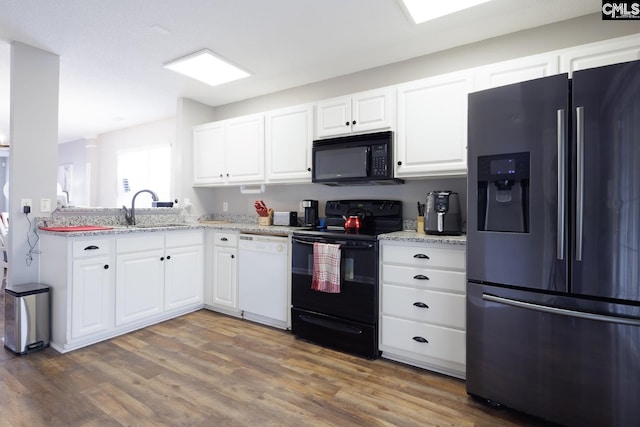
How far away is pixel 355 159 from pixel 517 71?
131cm

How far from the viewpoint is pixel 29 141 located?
2.68 m

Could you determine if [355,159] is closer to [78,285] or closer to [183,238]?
[183,238]

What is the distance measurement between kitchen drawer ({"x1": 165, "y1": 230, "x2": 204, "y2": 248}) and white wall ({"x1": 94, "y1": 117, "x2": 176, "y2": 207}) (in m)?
2.22

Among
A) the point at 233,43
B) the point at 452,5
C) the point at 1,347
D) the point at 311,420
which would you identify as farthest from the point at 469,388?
the point at 1,347

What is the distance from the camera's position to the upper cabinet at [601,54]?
1881 mm

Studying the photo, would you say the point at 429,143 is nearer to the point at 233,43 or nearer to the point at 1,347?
the point at 233,43

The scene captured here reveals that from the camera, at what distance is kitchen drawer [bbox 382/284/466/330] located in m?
2.10

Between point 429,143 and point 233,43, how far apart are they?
181cm

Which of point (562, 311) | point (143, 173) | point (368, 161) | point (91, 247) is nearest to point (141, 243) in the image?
point (91, 247)

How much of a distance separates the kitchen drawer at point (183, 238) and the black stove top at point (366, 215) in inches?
49.6

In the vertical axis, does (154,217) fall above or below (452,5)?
below

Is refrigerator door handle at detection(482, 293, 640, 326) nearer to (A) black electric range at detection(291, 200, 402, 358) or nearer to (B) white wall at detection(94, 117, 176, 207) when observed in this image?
(A) black electric range at detection(291, 200, 402, 358)

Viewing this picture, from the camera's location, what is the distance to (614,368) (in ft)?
4.83

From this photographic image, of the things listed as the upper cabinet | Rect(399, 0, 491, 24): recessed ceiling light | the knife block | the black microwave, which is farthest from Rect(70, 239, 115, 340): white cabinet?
the upper cabinet
